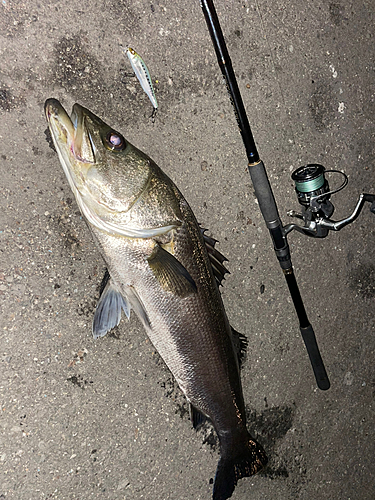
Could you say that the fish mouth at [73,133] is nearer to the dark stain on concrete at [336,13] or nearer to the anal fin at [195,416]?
the anal fin at [195,416]

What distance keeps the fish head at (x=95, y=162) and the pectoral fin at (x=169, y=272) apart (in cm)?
28

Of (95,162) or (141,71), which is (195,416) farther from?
(141,71)

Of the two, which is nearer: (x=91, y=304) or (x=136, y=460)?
(x=91, y=304)

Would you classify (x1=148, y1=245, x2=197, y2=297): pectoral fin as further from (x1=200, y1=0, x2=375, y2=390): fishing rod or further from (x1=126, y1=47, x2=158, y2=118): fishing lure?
(x1=126, y1=47, x2=158, y2=118): fishing lure

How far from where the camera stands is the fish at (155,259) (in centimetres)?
174

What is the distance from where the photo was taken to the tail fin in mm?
Result: 2293

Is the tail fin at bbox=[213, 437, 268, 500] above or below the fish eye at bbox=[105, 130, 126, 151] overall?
below

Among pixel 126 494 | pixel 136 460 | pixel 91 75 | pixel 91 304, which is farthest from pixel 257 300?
pixel 91 75

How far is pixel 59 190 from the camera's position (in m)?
2.20

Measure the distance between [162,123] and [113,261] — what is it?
41.5 inches

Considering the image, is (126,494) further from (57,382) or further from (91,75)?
(91,75)

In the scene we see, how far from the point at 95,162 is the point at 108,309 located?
2.82 feet

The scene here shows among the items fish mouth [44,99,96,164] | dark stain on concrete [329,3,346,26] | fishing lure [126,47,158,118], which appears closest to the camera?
fish mouth [44,99,96,164]

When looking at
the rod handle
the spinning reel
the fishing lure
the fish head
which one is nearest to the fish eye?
the fish head
